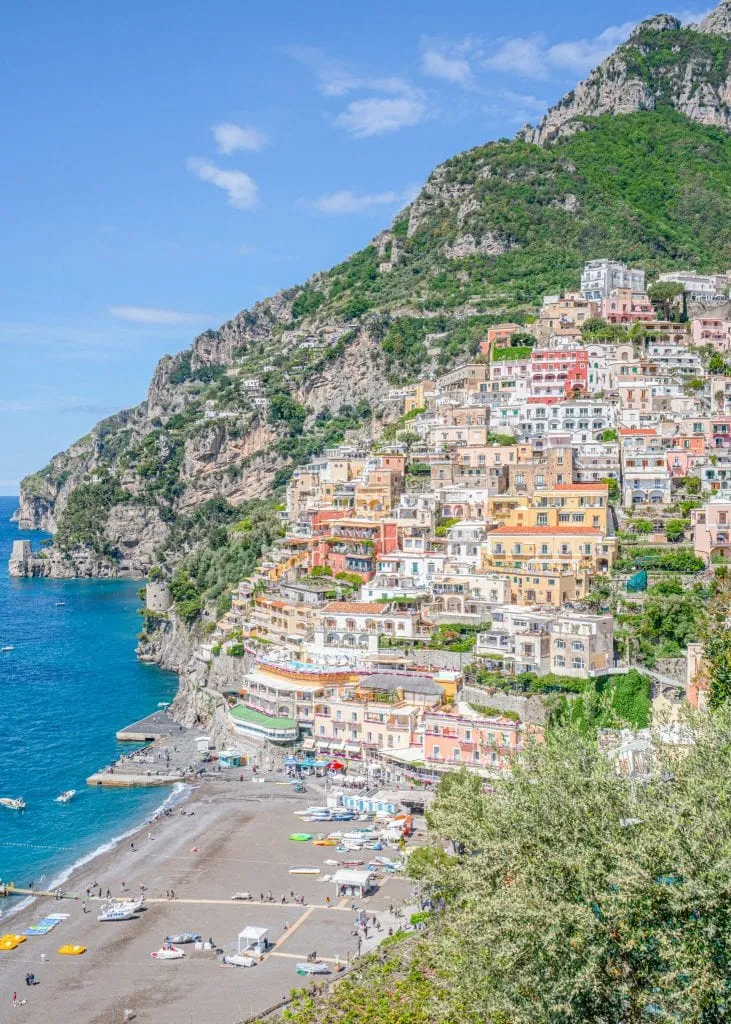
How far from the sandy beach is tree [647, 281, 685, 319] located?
66.4 metres

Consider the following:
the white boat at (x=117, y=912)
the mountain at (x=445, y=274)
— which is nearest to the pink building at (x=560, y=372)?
the mountain at (x=445, y=274)

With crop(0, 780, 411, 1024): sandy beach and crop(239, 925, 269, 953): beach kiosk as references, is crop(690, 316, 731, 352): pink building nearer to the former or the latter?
crop(0, 780, 411, 1024): sandy beach

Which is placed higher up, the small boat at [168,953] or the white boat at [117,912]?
the white boat at [117,912]

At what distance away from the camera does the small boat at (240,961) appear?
35688mm

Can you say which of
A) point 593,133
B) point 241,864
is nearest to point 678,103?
point 593,133

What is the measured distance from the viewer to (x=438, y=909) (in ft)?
109

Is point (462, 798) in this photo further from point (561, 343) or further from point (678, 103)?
point (678, 103)

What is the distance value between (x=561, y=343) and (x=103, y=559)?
88591mm

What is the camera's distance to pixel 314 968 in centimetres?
3488

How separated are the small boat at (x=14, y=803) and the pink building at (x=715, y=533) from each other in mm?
37806

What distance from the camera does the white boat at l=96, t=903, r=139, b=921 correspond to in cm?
4034

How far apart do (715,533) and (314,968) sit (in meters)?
33.5

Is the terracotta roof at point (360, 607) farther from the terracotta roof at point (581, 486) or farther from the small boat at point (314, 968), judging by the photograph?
the small boat at point (314, 968)

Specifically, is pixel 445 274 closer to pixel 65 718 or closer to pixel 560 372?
pixel 560 372
